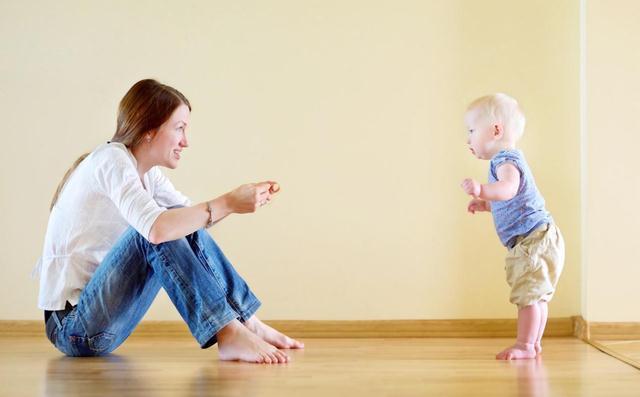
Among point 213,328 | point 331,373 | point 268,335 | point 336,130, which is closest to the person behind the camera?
point 331,373

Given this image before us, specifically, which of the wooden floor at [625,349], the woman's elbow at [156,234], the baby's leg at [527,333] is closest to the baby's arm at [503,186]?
the baby's leg at [527,333]

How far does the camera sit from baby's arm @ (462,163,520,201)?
7.63 feet

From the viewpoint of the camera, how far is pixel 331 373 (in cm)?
212

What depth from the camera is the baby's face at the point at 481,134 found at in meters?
2.54

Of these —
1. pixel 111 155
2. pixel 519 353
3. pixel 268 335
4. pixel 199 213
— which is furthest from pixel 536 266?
pixel 111 155

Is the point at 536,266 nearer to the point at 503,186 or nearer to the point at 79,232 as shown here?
the point at 503,186

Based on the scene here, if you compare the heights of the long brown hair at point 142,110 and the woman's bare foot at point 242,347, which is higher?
the long brown hair at point 142,110

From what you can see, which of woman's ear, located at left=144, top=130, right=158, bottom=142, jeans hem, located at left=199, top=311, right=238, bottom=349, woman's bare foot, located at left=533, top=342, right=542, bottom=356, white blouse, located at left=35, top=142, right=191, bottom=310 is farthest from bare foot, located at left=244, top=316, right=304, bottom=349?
woman's bare foot, located at left=533, top=342, right=542, bottom=356

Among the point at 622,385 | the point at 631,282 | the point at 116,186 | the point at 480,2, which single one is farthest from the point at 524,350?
the point at 480,2

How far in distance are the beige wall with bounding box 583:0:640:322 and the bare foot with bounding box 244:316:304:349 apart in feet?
3.43

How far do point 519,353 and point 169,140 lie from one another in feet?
3.60

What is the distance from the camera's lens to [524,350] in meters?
2.43

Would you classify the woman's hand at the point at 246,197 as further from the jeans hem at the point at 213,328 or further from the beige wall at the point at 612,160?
the beige wall at the point at 612,160

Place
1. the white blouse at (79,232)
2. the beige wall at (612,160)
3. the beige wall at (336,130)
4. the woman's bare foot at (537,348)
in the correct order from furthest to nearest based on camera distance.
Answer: the beige wall at (336,130), the beige wall at (612,160), the woman's bare foot at (537,348), the white blouse at (79,232)
